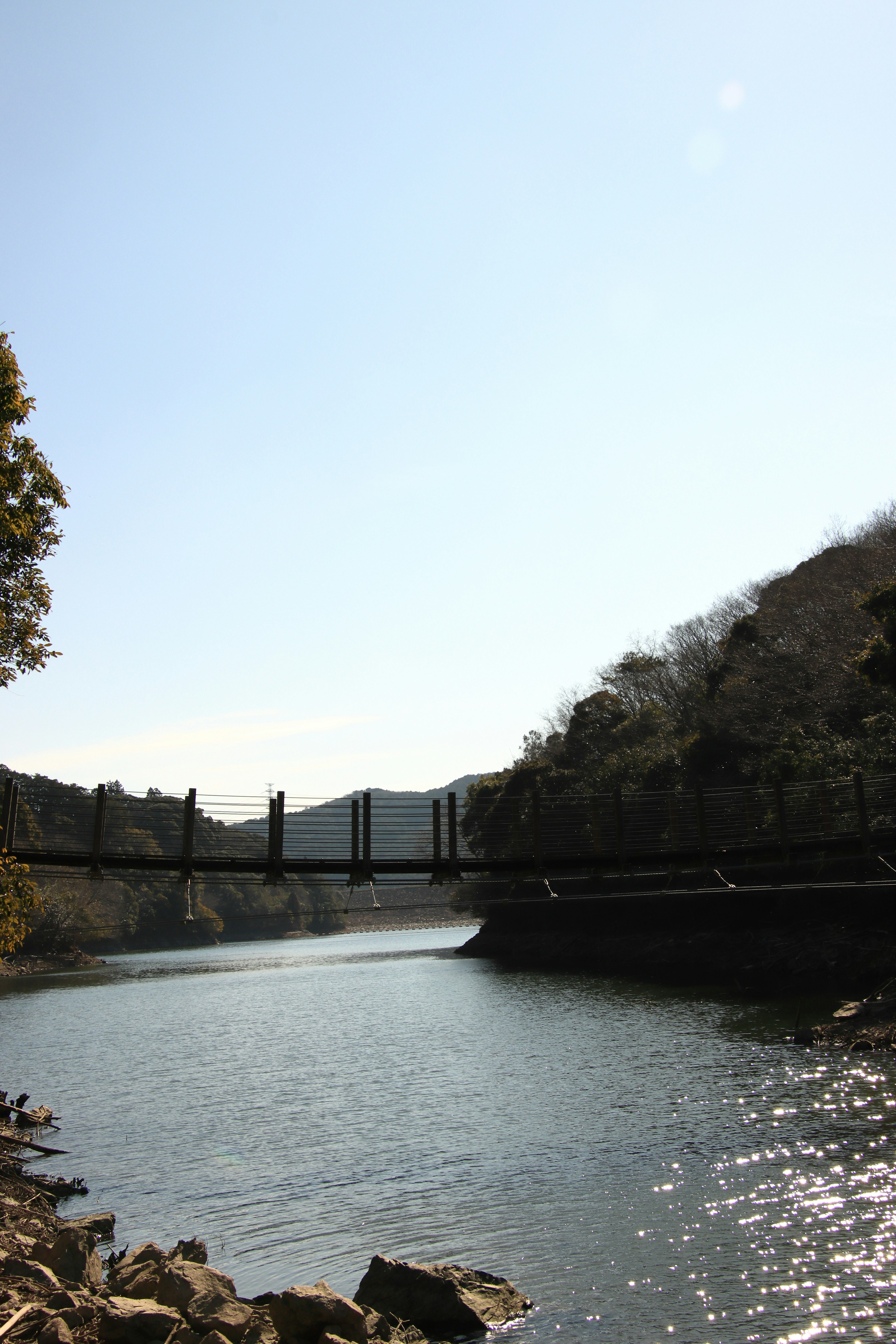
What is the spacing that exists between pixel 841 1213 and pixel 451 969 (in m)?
52.4

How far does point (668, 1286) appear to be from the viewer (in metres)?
11.0

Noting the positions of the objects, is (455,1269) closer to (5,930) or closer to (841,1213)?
(841,1213)

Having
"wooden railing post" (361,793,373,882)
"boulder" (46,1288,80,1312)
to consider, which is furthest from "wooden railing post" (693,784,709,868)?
"boulder" (46,1288,80,1312)

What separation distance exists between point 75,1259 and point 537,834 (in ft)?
41.8

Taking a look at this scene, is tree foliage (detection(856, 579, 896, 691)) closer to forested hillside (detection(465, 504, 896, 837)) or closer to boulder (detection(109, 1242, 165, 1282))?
forested hillside (detection(465, 504, 896, 837))

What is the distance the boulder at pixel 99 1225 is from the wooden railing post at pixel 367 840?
7847 millimetres

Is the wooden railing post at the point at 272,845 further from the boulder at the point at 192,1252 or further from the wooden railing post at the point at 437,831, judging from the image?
the boulder at the point at 192,1252

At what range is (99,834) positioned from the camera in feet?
59.0

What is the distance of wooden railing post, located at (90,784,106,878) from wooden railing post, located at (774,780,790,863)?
16156 mm

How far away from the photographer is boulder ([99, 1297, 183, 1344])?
8.71m

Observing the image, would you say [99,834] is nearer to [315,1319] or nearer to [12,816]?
[12,816]

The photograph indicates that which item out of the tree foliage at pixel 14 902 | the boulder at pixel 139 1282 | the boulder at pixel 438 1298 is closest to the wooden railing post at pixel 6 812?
the tree foliage at pixel 14 902

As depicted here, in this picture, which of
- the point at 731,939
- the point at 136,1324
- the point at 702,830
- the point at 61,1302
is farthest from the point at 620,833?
the point at 731,939

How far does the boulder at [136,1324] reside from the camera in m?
8.71
